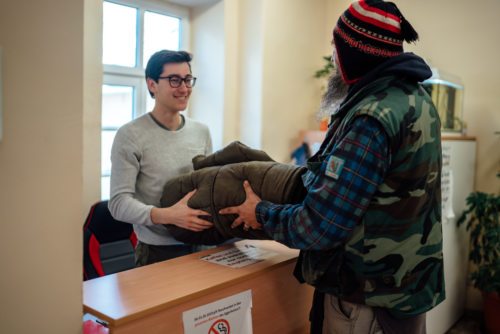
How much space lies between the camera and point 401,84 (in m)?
1.11

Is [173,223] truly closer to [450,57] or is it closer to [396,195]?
[396,195]

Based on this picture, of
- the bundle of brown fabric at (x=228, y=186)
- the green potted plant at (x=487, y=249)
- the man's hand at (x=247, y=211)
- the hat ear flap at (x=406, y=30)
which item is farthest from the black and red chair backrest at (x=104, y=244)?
the green potted plant at (x=487, y=249)

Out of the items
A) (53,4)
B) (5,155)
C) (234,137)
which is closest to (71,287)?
(5,155)

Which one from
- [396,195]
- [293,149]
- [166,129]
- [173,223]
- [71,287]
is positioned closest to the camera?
[71,287]

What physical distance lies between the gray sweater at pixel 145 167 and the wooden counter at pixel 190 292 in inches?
10.7

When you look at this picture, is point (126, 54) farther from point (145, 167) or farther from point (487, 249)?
point (487, 249)

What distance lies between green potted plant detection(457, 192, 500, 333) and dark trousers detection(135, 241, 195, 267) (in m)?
1.99

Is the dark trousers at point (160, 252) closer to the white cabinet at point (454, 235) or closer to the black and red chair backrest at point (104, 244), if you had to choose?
the black and red chair backrest at point (104, 244)

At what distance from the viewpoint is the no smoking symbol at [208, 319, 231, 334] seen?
3.93ft

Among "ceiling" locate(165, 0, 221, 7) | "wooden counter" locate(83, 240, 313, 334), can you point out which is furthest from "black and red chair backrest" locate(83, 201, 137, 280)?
"ceiling" locate(165, 0, 221, 7)

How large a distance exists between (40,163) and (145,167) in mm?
806

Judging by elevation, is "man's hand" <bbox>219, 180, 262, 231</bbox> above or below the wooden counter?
above

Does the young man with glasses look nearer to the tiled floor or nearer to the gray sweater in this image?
the gray sweater

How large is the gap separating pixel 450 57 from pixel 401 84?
2.32 meters
